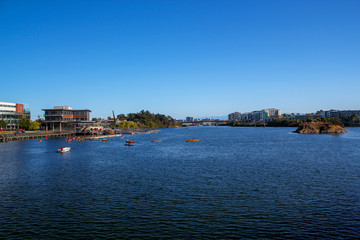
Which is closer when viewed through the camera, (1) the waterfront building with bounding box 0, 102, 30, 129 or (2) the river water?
(2) the river water

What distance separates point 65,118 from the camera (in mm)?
149125

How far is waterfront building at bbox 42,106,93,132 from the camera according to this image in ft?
486

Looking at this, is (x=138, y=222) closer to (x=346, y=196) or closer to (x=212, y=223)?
(x=212, y=223)

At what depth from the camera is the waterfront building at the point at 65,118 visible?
148 metres

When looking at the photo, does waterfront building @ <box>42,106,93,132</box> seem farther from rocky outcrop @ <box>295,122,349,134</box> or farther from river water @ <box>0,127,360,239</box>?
rocky outcrop @ <box>295,122,349,134</box>

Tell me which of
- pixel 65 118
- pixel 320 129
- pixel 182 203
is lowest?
pixel 182 203

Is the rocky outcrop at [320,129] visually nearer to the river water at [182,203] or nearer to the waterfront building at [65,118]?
the river water at [182,203]

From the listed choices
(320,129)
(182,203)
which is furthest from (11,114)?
(320,129)

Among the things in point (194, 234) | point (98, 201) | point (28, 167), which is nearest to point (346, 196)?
point (194, 234)

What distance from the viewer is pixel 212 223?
20.7 m

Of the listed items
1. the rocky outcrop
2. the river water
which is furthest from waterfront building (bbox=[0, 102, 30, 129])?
the rocky outcrop

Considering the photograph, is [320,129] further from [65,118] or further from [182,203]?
[182,203]

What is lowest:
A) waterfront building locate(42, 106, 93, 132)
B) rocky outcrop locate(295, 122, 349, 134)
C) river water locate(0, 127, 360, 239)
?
river water locate(0, 127, 360, 239)

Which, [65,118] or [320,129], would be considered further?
[320,129]
